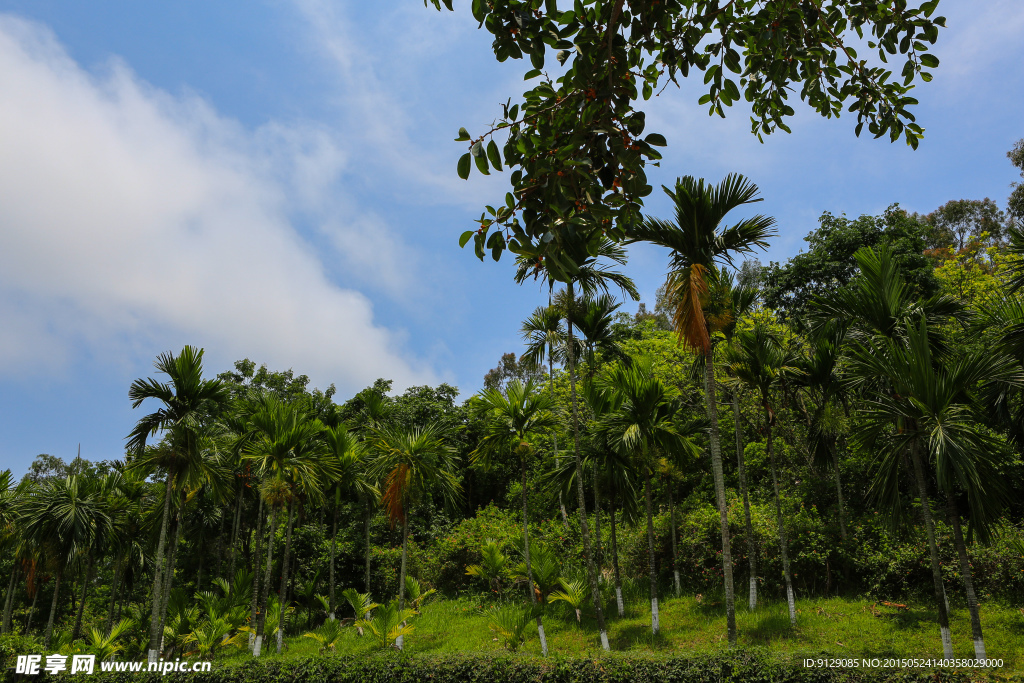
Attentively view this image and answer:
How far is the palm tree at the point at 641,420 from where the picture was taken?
40.8 feet

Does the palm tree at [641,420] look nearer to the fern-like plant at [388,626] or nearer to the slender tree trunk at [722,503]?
the slender tree trunk at [722,503]

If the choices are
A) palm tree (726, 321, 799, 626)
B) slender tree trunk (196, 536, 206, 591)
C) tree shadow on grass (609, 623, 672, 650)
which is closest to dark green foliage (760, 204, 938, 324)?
palm tree (726, 321, 799, 626)

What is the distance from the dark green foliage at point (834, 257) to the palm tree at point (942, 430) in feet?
37.3

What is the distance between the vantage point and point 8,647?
10820 millimetres

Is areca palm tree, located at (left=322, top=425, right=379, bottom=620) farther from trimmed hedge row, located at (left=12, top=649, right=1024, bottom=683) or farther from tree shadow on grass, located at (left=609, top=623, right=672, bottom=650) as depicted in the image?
tree shadow on grass, located at (left=609, top=623, right=672, bottom=650)

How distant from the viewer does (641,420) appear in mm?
12531

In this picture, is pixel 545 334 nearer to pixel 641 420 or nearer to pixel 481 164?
pixel 641 420

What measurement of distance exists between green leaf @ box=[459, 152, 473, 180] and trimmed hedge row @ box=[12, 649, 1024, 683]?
7165mm

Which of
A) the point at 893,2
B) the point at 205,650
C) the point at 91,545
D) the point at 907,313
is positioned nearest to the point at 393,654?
the point at 205,650

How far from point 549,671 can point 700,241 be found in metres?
7.67

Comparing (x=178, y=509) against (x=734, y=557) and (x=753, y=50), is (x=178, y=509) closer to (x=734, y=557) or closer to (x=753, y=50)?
(x=734, y=557)

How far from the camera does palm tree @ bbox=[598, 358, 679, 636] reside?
40.8 ft

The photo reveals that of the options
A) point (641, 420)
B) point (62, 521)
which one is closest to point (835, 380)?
point (641, 420)

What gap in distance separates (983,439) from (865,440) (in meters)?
1.44
